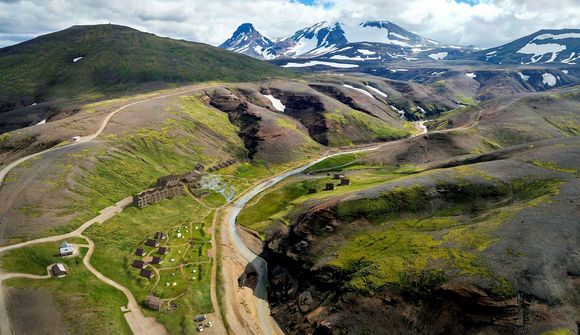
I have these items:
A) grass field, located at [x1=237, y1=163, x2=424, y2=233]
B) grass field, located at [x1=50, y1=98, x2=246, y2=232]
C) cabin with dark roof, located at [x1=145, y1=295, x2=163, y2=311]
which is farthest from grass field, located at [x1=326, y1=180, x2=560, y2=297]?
grass field, located at [x1=50, y1=98, x2=246, y2=232]

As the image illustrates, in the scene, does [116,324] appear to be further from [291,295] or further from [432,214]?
[432,214]

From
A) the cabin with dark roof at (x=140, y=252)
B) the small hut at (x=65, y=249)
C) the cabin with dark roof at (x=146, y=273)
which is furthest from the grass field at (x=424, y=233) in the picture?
the small hut at (x=65, y=249)

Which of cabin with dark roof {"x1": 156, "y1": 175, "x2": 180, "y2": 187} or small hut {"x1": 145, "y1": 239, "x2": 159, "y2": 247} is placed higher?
cabin with dark roof {"x1": 156, "y1": 175, "x2": 180, "y2": 187}

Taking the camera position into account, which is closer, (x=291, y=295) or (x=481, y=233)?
(x=481, y=233)

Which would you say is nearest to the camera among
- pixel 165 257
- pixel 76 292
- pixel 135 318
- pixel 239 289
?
pixel 135 318

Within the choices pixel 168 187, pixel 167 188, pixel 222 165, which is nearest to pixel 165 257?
pixel 167 188

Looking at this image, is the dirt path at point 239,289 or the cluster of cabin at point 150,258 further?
the cluster of cabin at point 150,258

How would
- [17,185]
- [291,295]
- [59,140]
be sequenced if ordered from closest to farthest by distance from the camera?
1. [291,295]
2. [17,185]
3. [59,140]

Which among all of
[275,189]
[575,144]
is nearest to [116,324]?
[275,189]

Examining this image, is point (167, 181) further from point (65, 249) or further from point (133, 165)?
point (65, 249)

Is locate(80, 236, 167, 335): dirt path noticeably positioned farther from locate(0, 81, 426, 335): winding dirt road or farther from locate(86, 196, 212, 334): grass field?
locate(86, 196, 212, 334): grass field

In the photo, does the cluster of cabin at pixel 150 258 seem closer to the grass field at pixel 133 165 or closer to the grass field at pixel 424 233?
the grass field at pixel 133 165
